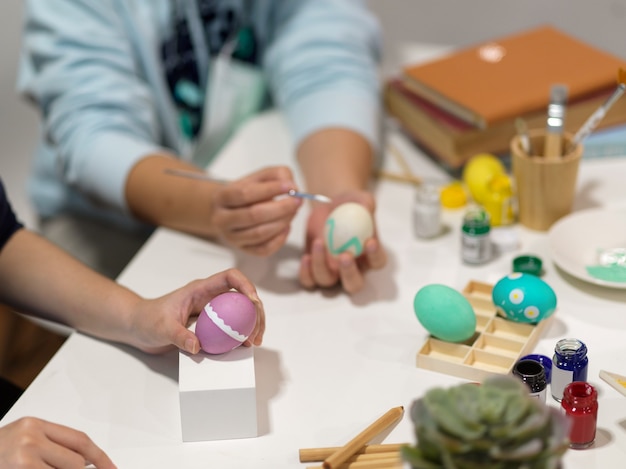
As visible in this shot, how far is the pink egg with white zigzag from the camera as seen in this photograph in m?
0.75

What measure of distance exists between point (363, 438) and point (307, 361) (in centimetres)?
14

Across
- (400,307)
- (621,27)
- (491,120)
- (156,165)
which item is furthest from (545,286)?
(621,27)

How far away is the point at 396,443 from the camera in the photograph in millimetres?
716

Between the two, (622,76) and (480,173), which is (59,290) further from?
(622,76)

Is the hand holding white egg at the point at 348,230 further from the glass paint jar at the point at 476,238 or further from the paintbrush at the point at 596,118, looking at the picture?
the paintbrush at the point at 596,118

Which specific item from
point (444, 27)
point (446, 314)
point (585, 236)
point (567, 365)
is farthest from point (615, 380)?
point (444, 27)

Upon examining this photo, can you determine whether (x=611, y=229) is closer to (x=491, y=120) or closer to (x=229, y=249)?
(x=491, y=120)

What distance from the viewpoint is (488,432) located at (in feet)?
1.64

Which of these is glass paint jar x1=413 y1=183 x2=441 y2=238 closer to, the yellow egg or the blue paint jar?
the yellow egg

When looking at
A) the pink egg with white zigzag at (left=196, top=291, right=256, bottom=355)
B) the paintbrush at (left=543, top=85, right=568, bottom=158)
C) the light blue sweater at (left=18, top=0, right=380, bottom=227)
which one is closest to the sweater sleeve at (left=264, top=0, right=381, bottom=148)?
the light blue sweater at (left=18, top=0, right=380, bottom=227)

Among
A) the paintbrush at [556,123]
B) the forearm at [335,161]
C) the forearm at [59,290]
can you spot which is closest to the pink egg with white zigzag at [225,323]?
the forearm at [59,290]

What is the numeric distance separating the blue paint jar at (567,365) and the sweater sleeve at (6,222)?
24.3 inches

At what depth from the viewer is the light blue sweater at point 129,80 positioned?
1.21m

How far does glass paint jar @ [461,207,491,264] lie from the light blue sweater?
296 millimetres
